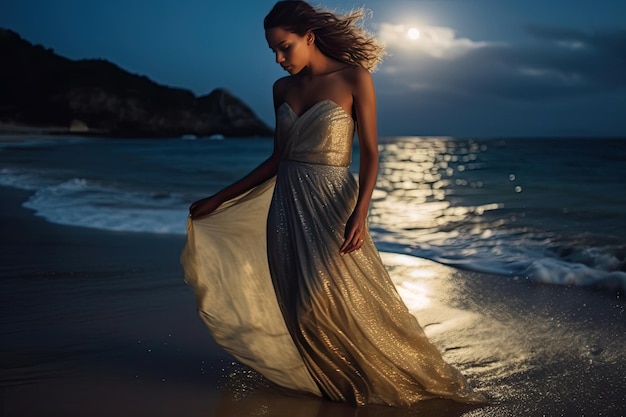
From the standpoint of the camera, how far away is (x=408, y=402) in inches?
132

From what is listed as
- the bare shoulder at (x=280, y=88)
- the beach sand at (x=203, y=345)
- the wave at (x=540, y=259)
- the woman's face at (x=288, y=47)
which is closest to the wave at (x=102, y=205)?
the beach sand at (x=203, y=345)

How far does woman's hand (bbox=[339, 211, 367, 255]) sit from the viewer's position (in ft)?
10.3

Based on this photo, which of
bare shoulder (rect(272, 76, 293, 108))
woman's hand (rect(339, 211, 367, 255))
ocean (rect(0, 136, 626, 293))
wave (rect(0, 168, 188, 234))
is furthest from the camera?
wave (rect(0, 168, 188, 234))

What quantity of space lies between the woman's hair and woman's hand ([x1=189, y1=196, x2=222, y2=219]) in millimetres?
988

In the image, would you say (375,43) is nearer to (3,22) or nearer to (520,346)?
(520,346)

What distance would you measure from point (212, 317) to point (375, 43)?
5.36 feet

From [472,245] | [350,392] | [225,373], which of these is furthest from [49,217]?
[350,392]

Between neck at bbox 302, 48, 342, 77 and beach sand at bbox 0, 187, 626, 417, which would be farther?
beach sand at bbox 0, 187, 626, 417

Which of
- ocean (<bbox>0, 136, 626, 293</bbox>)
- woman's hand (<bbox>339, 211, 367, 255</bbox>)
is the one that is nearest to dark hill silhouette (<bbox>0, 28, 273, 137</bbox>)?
ocean (<bbox>0, 136, 626, 293</bbox>)

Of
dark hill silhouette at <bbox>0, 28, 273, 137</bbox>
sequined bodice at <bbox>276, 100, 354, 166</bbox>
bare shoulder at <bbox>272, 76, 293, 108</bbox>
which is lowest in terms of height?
sequined bodice at <bbox>276, 100, 354, 166</bbox>

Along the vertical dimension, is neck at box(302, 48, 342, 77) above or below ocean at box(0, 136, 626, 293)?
above

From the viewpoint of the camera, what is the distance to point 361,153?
317 cm

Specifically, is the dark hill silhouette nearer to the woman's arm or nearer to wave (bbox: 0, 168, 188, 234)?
wave (bbox: 0, 168, 188, 234)

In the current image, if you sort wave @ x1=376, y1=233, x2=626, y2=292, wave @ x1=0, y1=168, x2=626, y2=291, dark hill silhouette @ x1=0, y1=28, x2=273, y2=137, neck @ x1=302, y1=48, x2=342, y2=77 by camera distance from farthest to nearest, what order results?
dark hill silhouette @ x1=0, y1=28, x2=273, y2=137
wave @ x1=0, y1=168, x2=626, y2=291
wave @ x1=376, y1=233, x2=626, y2=292
neck @ x1=302, y1=48, x2=342, y2=77
